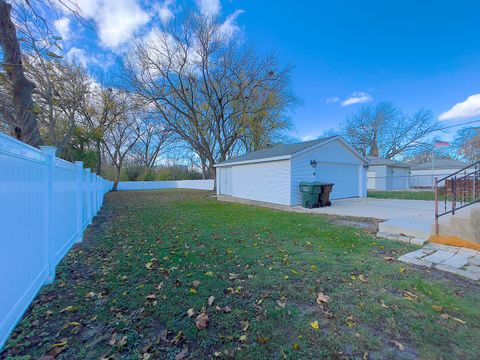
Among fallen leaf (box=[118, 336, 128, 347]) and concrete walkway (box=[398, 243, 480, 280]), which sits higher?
concrete walkway (box=[398, 243, 480, 280])

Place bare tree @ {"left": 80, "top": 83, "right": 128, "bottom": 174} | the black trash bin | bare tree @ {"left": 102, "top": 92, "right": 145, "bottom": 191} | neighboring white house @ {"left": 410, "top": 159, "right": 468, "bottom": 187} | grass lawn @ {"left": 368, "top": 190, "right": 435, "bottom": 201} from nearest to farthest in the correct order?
the black trash bin < grass lawn @ {"left": 368, "top": 190, "right": 435, "bottom": 201} < bare tree @ {"left": 80, "top": 83, "right": 128, "bottom": 174} < bare tree @ {"left": 102, "top": 92, "right": 145, "bottom": 191} < neighboring white house @ {"left": 410, "top": 159, "right": 468, "bottom": 187}

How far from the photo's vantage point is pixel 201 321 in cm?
207

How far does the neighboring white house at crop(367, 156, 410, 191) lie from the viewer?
20.7 meters

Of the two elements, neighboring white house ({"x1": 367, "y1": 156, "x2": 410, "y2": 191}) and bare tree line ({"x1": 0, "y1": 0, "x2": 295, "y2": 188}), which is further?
neighboring white house ({"x1": 367, "y1": 156, "x2": 410, "y2": 191})

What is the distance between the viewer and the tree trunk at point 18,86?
4.40 metres

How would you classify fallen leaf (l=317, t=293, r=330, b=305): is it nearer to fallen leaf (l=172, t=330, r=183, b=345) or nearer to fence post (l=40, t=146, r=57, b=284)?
fallen leaf (l=172, t=330, r=183, b=345)

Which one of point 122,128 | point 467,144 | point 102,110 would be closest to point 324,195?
point 102,110

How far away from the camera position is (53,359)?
5.38ft

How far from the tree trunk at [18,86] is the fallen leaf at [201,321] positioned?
5.93 m

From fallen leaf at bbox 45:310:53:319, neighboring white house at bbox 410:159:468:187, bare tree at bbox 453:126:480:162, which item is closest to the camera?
fallen leaf at bbox 45:310:53:319

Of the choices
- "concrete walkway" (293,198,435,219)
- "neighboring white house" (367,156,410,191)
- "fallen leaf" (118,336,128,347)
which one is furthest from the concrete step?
"neighboring white house" (367,156,410,191)

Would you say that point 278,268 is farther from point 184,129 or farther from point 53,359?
point 184,129

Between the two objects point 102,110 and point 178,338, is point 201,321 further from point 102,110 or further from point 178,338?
point 102,110

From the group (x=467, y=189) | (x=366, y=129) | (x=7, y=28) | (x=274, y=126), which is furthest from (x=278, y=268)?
(x=366, y=129)
